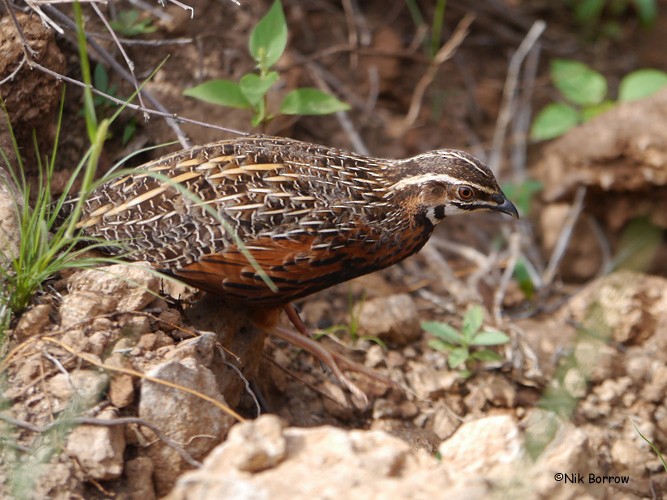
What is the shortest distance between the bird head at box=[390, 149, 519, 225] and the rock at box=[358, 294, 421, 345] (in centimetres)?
106

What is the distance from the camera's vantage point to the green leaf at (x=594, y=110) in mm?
7882

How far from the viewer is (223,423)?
3818 millimetres

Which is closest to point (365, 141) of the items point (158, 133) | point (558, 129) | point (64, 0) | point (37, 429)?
point (558, 129)

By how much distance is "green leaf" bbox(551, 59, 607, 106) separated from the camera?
8.05 meters

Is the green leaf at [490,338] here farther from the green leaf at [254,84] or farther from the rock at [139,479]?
the rock at [139,479]

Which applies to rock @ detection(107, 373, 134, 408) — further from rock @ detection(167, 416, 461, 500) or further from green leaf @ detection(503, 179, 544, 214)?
green leaf @ detection(503, 179, 544, 214)

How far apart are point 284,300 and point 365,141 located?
3114 millimetres

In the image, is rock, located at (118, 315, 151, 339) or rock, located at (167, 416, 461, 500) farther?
rock, located at (118, 315, 151, 339)

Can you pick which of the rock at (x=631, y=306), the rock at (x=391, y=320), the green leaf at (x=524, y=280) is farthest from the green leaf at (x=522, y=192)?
the rock at (x=391, y=320)

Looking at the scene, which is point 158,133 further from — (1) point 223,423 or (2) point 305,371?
(1) point 223,423

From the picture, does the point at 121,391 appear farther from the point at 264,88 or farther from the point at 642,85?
the point at 642,85

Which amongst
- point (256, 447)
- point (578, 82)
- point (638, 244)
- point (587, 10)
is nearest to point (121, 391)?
point (256, 447)

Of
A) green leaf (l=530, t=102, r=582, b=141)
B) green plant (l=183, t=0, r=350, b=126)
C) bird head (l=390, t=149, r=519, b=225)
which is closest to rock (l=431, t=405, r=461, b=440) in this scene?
bird head (l=390, t=149, r=519, b=225)

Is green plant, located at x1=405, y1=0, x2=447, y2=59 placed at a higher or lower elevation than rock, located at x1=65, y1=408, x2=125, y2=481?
higher
